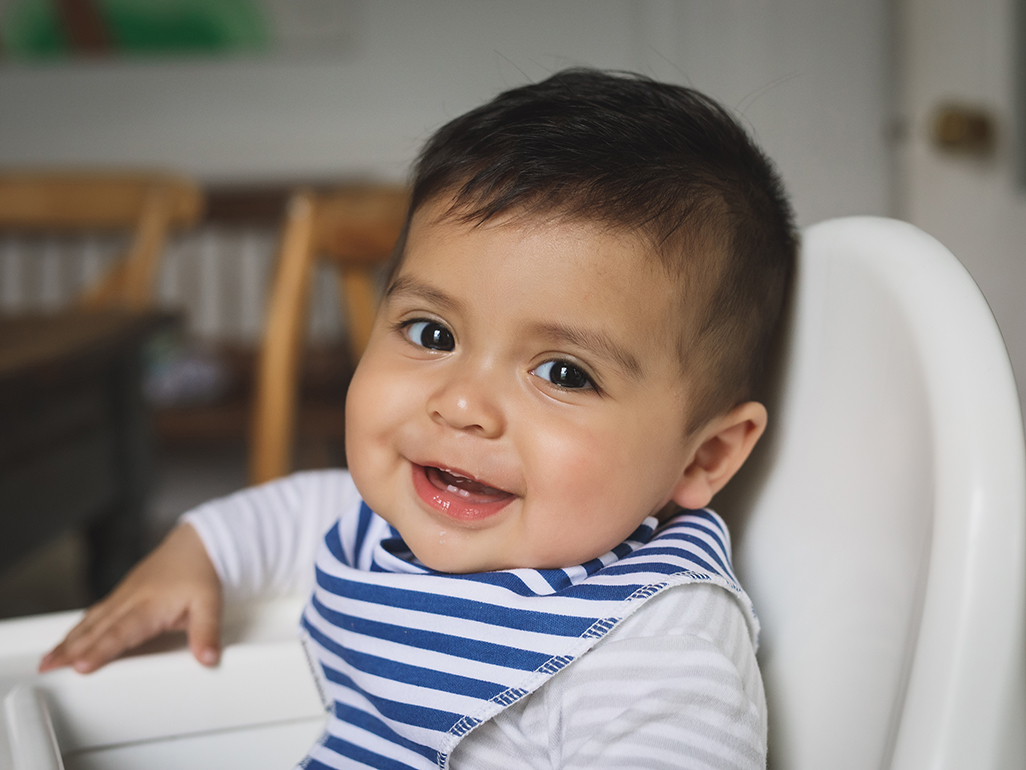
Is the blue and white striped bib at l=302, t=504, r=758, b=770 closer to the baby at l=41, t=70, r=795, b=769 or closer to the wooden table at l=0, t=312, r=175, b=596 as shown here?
the baby at l=41, t=70, r=795, b=769

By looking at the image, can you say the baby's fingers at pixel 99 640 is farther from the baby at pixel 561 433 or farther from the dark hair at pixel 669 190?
the dark hair at pixel 669 190

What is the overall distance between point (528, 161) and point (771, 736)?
0.30m

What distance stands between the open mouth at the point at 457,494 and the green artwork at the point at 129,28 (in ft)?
9.78

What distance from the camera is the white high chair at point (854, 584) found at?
315 mm

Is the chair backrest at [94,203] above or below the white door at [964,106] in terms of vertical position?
below

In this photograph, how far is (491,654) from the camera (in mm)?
437

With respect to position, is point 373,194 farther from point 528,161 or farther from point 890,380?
point 890,380

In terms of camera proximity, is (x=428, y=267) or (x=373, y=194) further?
(x=373, y=194)

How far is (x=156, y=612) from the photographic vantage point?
556 mm

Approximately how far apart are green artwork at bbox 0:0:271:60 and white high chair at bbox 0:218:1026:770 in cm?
293

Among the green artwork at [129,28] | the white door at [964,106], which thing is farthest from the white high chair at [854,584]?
the green artwork at [129,28]

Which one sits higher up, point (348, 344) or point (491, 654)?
point (491, 654)

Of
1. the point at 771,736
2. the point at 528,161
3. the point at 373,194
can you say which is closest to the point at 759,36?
the point at 373,194

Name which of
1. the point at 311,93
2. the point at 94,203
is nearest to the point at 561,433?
the point at 94,203
